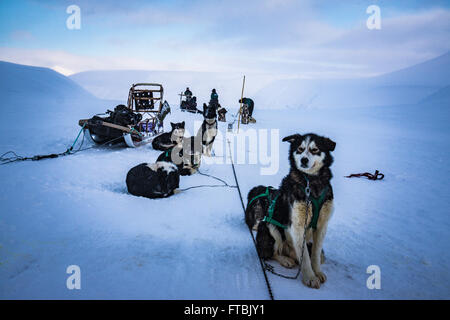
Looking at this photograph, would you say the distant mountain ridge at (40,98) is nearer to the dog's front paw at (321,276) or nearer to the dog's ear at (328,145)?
the dog's ear at (328,145)

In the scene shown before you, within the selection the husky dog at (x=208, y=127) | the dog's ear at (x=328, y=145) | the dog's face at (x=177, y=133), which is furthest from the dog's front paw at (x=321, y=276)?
the husky dog at (x=208, y=127)

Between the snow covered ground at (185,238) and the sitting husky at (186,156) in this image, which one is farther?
the sitting husky at (186,156)

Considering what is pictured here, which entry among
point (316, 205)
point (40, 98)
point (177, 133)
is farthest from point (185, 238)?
point (40, 98)

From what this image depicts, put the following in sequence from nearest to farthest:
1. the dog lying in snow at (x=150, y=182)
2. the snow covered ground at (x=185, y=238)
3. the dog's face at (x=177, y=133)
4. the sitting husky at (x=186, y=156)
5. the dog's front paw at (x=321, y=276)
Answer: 1. the snow covered ground at (x=185, y=238)
2. the dog's front paw at (x=321, y=276)
3. the dog lying in snow at (x=150, y=182)
4. the sitting husky at (x=186, y=156)
5. the dog's face at (x=177, y=133)

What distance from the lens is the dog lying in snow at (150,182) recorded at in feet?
11.2

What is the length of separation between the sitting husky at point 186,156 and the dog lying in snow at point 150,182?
927mm

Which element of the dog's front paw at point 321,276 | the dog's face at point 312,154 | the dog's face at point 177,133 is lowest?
the dog's front paw at point 321,276

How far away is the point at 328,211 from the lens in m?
1.82

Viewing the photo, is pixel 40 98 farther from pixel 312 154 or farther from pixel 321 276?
pixel 321 276

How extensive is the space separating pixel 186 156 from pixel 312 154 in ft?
11.3

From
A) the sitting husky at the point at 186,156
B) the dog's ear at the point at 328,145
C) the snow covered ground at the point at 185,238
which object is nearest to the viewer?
the snow covered ground at the point at 185,238

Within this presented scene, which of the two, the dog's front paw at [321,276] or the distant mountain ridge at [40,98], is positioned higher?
the distant mountain ridge at [40,98]
